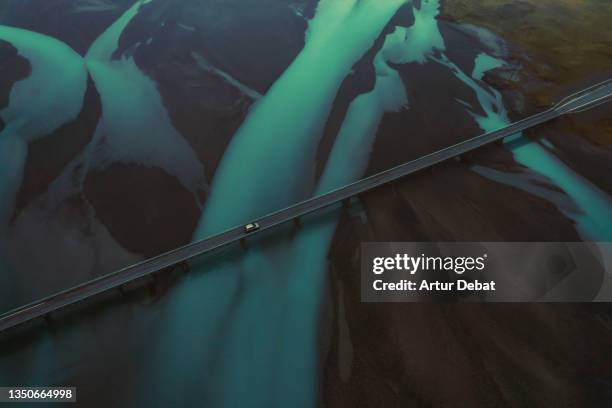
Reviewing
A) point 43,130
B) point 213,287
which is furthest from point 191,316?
point 43,130

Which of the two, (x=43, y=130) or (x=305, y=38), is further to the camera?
(x=305, y=38)

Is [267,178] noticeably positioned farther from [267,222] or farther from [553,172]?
[553,172]

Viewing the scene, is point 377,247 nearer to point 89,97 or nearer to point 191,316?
point 191,316

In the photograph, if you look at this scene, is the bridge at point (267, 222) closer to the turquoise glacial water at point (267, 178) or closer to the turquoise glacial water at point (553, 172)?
the turquoise glacial water at point (267, 178)

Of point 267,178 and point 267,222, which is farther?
point 267,178

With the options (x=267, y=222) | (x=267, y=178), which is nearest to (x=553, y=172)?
(x=267, y=178)

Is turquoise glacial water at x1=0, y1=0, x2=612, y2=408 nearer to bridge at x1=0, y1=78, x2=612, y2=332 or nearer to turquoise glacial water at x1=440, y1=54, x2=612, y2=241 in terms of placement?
turquoise glacial water at x1=440, y1=54, x2=612, y2=241

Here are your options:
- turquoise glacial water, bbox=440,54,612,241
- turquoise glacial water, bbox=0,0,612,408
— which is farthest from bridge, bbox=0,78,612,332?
turquoise glacial water, bbox=440,54,612,241

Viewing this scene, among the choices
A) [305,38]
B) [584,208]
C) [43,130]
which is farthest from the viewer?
Result: [305,38]
